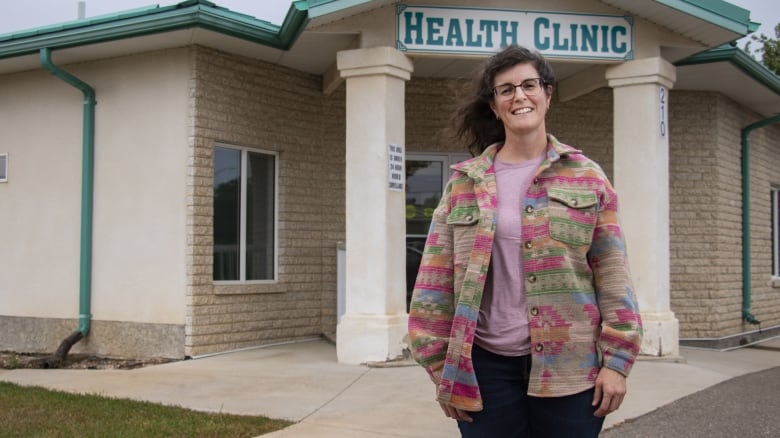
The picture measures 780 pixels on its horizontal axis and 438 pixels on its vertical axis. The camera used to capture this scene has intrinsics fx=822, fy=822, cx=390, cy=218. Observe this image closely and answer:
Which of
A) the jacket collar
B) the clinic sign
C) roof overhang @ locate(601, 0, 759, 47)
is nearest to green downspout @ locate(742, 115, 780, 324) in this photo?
roof overhang @ locate(601, 0, 759, 47)

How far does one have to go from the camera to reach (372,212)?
8258mm

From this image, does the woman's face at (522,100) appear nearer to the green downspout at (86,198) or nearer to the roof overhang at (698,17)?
the roof overhang at (698,17)

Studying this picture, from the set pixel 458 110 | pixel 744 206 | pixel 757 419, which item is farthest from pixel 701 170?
pixel 458 110

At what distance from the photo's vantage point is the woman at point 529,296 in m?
2.41

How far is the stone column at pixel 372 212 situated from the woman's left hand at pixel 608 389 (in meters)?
5.75

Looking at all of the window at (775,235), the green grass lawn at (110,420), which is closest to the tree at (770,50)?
the window at (775,235)

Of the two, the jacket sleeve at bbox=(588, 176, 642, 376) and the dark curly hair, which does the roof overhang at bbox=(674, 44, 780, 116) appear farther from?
the jacket sleeve at bbox=(588, 176, 642, 376)

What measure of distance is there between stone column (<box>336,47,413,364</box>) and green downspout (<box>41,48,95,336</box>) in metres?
3.21

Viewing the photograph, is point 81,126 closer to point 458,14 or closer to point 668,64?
point 458,14

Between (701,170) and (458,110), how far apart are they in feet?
30.0

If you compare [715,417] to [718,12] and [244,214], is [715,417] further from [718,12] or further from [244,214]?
[244,214]

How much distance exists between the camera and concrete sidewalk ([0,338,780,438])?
5797mm

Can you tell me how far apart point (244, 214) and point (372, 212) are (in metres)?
2.09

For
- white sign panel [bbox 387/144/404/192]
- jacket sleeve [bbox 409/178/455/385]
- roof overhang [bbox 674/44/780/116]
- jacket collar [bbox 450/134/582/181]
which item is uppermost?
roof overhang [bbox 674/44/780/116]
